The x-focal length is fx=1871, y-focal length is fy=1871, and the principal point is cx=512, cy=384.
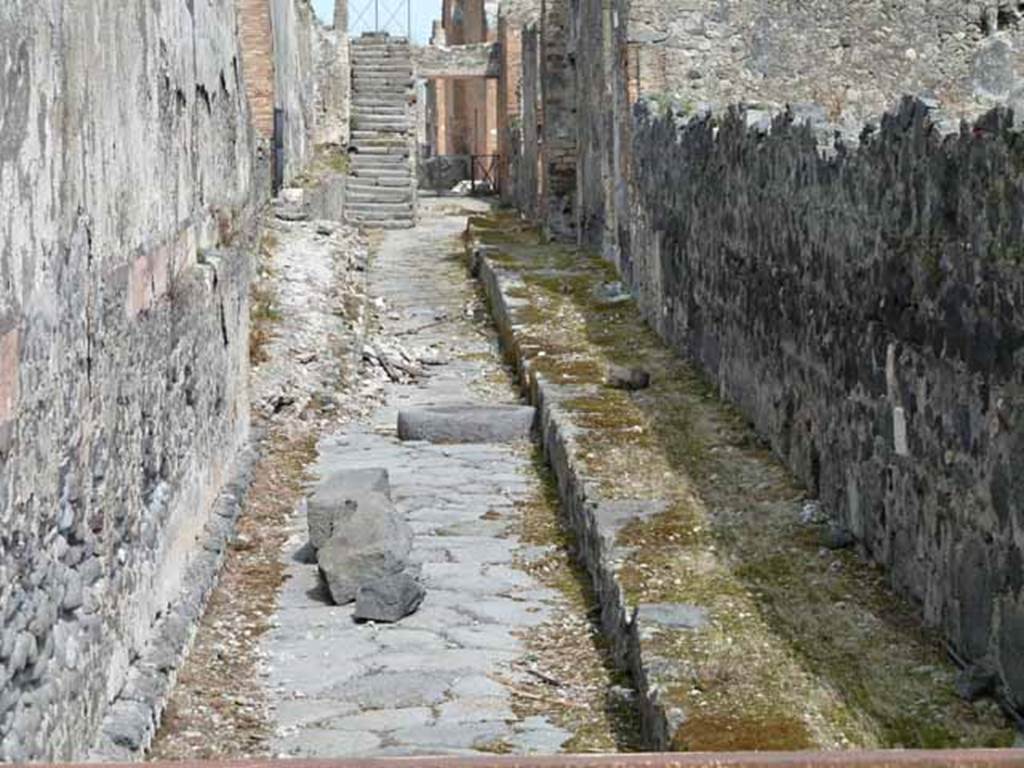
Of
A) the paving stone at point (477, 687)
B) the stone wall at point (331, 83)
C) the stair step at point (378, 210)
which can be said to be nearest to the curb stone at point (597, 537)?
the paving stone at point (477, 687)

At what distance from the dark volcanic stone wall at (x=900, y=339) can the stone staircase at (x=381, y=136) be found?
13.1 m

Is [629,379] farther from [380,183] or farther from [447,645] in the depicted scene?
[380,183]

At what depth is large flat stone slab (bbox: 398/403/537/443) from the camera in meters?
9.27

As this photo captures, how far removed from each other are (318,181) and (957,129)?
14.0m

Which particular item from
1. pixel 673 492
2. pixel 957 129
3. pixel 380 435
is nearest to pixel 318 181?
pixel 380 435

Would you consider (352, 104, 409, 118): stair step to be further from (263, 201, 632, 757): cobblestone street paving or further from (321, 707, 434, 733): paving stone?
(321, 707, 434, 733): paving stone

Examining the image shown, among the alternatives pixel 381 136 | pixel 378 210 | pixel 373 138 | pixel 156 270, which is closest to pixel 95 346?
pixel 156 270

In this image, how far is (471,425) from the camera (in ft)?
30.6

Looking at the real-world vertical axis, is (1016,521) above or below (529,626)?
above

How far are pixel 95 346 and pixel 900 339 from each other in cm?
239

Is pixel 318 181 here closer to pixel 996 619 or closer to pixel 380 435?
pixel 380 435

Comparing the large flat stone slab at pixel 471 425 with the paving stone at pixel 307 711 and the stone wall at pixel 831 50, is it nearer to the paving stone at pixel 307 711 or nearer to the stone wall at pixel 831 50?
the stone wall at pixel 831 50

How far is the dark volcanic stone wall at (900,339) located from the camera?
14.8ft

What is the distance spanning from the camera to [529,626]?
5.98 meters
